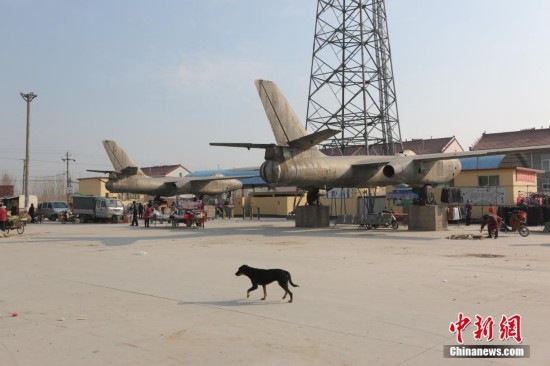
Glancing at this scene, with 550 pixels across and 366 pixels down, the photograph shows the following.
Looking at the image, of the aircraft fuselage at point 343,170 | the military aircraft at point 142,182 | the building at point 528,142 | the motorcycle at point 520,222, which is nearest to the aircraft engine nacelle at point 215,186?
the military aircraft at point 142,182

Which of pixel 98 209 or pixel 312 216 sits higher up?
pixel 98 209

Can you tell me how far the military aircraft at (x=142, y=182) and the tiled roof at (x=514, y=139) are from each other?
35825 mm

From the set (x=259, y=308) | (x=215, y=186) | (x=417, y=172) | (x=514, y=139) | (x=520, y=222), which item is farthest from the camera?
(x=514, y=139)

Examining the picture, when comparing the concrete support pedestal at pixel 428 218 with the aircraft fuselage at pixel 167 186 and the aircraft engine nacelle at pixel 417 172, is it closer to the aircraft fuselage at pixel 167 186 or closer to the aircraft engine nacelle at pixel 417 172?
the aircraft engine nacelle at pixel 417 172

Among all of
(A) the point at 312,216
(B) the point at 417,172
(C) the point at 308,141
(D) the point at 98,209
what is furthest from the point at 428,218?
(D) the point at 98,209

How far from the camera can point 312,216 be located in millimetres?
29594

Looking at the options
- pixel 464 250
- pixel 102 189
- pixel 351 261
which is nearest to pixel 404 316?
pixel 351 261

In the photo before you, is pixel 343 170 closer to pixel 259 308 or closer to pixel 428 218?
pixel 428 218

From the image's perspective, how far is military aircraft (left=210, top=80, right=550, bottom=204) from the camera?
2164 centimetres

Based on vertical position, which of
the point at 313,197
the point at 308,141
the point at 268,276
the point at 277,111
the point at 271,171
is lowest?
the point at 268,276

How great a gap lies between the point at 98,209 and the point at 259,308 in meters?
34.2

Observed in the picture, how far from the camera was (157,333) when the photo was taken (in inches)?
243

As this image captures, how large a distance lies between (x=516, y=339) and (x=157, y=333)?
4.36 m

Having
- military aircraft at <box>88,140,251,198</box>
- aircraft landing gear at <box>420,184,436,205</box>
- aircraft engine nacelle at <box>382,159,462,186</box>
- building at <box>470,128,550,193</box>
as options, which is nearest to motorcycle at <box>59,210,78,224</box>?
military aircraft at <box>88,140,251,198</box>
